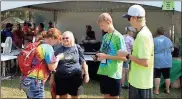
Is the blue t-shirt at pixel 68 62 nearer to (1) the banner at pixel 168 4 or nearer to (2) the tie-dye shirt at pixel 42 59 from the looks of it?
(2) the tie-dye shirt at pixel 42 59

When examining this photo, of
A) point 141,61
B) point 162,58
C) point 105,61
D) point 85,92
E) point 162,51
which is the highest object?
point 141,61

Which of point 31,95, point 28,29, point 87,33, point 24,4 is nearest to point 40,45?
point 31,95

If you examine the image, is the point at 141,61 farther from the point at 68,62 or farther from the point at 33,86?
the point at 68,62

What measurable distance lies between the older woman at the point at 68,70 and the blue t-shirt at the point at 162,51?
2660mm

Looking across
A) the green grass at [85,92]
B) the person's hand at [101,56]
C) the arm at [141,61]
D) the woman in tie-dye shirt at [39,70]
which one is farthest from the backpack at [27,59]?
the green grass at [85,92]

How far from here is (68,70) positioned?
404cm

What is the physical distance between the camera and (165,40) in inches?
249

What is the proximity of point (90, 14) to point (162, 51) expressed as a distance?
16.4ft

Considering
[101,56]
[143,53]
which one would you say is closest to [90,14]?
[101,56]

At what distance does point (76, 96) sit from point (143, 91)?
145 cm

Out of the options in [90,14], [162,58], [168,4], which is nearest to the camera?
[162,58]

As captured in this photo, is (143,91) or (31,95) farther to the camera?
(31,95)

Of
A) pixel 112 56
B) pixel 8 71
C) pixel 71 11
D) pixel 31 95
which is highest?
pixel 71 11

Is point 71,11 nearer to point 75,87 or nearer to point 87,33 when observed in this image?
point 87,33
